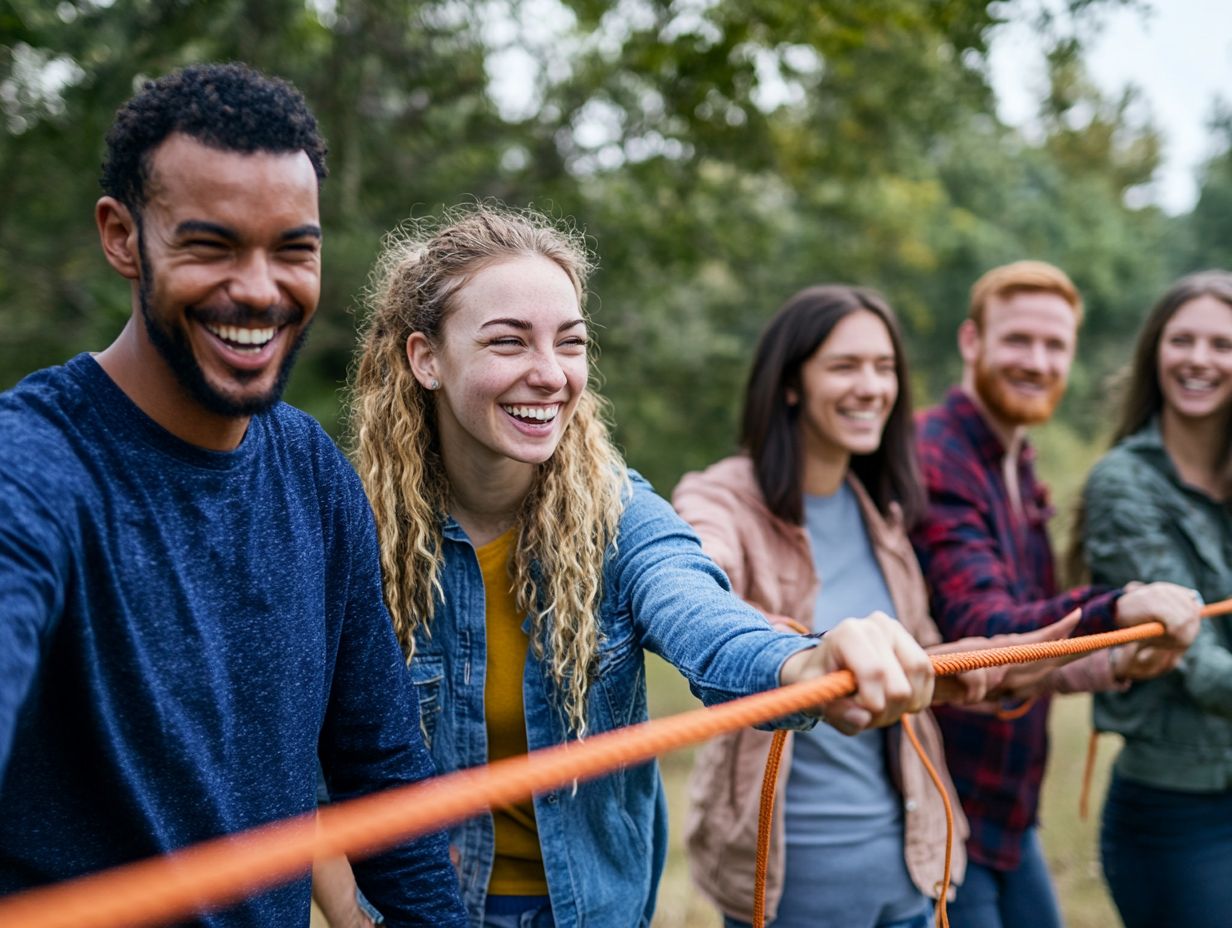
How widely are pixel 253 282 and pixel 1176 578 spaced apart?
7.81 ft

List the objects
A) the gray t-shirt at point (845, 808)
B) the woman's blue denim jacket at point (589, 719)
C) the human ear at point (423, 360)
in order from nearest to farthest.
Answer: the woman's blue denim jacket at point (589, 719) < the human ear at point (423, 360) < the gray t-shirt at point (845, 808)

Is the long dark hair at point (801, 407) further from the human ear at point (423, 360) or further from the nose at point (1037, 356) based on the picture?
the human ear at point (423, 360)

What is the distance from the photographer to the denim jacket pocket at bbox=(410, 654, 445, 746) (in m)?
1.96

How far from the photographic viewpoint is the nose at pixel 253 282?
1394mm

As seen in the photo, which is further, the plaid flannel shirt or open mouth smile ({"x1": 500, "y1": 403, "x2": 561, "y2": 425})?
the plaid flannel shirt

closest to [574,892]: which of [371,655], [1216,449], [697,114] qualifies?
[371,655]

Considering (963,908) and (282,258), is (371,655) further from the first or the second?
(963,908)

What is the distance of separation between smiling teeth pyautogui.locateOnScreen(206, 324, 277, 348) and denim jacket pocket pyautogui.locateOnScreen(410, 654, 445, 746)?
734 millimetres

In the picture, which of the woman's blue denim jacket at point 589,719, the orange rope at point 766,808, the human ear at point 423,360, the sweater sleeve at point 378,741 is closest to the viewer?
the orange rope at point 766,808

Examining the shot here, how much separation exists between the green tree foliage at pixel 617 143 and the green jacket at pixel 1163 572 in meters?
→ 1.91

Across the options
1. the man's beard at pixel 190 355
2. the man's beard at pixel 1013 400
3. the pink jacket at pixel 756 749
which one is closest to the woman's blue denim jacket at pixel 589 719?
the pink jacket at pixel 756 749

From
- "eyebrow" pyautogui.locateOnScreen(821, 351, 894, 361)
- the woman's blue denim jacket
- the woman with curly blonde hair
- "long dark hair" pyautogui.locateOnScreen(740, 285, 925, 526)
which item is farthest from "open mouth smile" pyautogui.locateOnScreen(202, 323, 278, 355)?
"eyebrow" pyautogui.locateOnScreen(821, 351, 894, 361)

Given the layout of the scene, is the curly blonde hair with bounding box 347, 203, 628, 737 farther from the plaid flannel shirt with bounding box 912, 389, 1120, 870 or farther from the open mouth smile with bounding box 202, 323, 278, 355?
the plaid flannel shirt with bounding box 912, 389, 1120, 870

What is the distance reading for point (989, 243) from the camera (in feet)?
48.8
